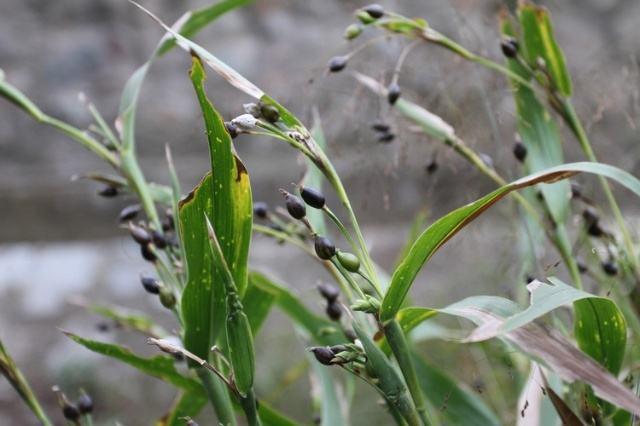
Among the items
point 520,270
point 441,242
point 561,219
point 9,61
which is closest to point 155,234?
point 441,242

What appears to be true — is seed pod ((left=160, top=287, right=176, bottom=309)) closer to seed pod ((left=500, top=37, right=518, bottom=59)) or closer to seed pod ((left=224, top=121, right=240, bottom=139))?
seed pod ((left=224, top=121, right=240, bottom=139))

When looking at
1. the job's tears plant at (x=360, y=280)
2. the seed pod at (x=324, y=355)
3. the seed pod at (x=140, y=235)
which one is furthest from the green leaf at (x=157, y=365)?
the seed pod at (x=324, y=355)

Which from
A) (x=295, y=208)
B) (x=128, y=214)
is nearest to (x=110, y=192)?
(x=128, y=214)

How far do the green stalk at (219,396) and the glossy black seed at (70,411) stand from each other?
10 cm

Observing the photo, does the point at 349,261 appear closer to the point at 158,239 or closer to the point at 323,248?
the point at 323,248

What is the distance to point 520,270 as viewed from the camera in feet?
3.48

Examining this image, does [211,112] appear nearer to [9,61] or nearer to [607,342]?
[607,342]

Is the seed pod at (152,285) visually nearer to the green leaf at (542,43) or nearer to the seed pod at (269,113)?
the seed pod at (269,113)

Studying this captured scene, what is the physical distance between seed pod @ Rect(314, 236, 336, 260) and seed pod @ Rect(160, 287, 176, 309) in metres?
0.18

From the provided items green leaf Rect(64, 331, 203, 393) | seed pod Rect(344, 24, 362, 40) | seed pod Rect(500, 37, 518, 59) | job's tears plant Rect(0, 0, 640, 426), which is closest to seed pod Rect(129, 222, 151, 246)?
job's tears plant Rect(0, 0, 640, 426)

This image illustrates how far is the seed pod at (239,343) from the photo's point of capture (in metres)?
0.56

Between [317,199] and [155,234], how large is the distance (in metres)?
0.19

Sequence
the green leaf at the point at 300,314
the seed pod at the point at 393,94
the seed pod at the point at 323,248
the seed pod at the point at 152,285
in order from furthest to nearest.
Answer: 1. the green leaf at the point at 300,314
2. the seed pod at the point at 393,94
3. the seed pod at the point at 152,285
4. the seed pod at the point at 323,248

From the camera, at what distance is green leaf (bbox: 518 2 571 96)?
31.5 inches
